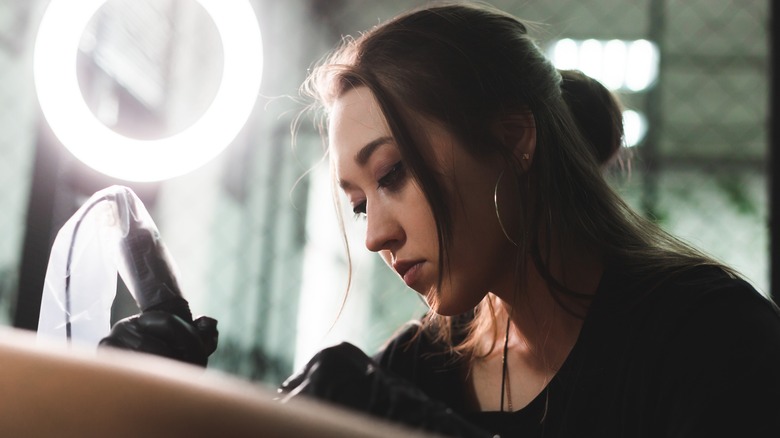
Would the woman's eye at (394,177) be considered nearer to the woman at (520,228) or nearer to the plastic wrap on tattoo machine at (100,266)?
the woman at (520,228)

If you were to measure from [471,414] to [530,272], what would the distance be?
195mm

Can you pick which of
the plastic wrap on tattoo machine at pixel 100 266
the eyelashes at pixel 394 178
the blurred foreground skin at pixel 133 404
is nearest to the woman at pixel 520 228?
the eyelashes at pixel 394 178

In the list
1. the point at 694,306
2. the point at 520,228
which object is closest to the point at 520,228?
the point at 520,228

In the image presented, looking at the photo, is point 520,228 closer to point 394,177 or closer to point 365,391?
point 394,177

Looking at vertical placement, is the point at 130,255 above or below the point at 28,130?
below

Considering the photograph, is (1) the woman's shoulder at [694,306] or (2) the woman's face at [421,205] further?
(2) the woman's face at [421,205]

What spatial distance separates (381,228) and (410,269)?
0.06 meters

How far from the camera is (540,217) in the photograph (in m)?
0.82

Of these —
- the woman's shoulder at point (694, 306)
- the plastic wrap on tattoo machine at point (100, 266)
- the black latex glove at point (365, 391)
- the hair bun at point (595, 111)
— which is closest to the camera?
the black latex glove at point (365, 391)

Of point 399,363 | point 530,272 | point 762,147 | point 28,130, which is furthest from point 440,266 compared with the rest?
point 762,147

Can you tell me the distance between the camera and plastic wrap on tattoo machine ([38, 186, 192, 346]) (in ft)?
1.62

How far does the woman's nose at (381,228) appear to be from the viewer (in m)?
0.75

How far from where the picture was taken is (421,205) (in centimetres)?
73

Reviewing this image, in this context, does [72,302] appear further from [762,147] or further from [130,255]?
[762,147]
